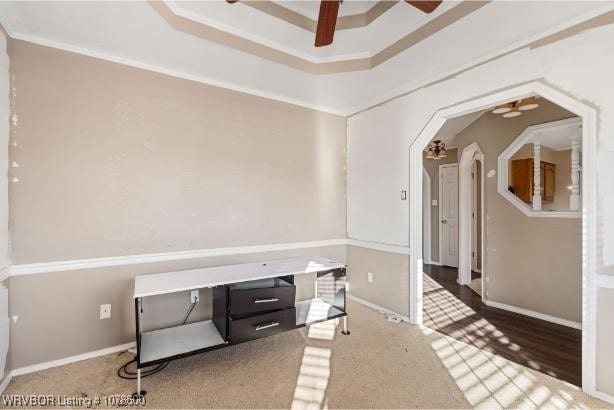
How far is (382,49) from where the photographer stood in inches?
98.3

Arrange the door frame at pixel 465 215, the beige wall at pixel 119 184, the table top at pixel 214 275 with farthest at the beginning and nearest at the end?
the door frame at pixel 465 215 < the beige wall at pixel 119 184 < the table top at pixel 214 275

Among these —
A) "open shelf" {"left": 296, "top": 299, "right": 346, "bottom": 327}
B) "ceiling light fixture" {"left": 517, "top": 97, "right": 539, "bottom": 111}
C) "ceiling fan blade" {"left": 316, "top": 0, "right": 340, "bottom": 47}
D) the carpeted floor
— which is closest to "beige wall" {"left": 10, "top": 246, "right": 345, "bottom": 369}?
the carpeted floor

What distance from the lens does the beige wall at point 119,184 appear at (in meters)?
2.12

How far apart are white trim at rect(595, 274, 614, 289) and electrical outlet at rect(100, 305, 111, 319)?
3.56 m

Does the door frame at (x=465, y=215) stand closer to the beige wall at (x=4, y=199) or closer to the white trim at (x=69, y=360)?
the white trim at (x=69, y=360)

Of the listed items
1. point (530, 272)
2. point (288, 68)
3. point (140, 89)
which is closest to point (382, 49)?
point (288, 68)

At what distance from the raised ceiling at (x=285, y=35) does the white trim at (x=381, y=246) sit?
67.2 inches

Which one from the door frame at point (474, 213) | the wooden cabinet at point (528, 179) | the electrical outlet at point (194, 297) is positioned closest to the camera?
the electrical outlet at point (194, 297)

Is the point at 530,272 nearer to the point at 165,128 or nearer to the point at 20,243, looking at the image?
the point at 165,128

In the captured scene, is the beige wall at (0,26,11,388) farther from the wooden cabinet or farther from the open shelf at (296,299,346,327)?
the wooden cabinet

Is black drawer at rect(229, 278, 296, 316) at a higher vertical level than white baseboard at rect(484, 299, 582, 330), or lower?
higher

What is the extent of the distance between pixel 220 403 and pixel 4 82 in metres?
2.60

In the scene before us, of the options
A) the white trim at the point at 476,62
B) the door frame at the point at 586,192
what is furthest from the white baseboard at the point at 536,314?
the white trim at the point at 476,62

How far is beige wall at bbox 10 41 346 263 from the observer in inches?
84.4
